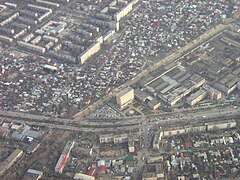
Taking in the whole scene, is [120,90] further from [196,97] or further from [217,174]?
[217,174]

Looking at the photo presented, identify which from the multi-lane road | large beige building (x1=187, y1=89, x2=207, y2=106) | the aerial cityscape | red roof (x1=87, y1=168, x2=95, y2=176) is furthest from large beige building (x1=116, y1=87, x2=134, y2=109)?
red roof (x1=87, y1=168, x2=95, y2=176)

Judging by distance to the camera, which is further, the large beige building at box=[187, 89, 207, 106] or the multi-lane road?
the large beige building at box=[187, 89, 207, 106]

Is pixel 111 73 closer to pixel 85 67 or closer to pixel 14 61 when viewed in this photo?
pixel 85 67

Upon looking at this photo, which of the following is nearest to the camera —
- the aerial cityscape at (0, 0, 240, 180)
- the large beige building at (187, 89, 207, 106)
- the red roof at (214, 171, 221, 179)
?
the red roof at (214, 171, 221, 179)

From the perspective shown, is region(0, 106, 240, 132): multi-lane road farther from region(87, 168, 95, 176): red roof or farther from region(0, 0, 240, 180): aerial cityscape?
region(87, 168, 95, 176): red roof

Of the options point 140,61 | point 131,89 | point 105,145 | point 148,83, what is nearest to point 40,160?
point 105,145

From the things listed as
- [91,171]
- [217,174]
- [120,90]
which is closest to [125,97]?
[120,90]

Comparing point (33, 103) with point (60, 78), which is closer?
point (33, 103)
